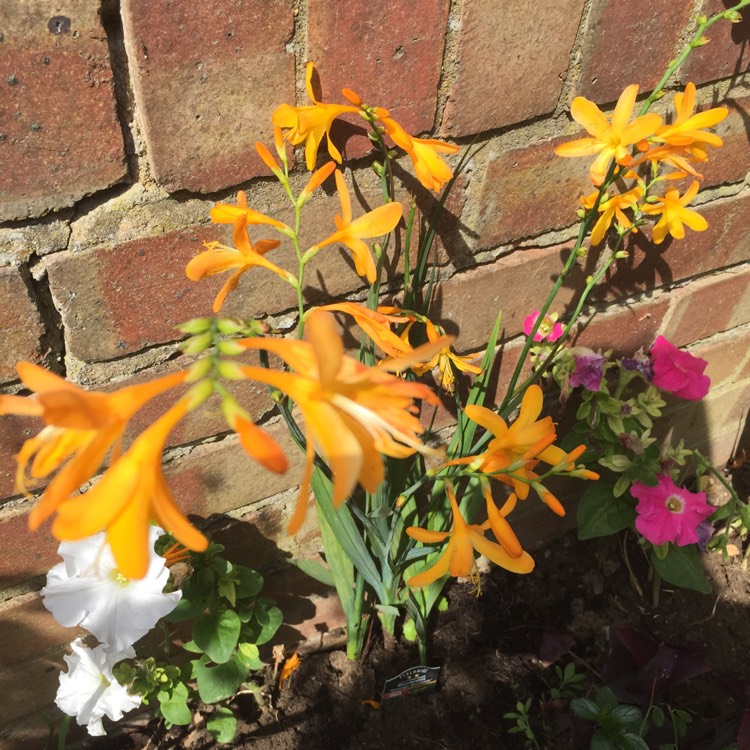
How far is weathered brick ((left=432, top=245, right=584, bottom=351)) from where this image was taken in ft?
3.42

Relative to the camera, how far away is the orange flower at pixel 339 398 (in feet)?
1.18

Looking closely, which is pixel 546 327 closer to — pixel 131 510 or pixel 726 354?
pixel 726 354

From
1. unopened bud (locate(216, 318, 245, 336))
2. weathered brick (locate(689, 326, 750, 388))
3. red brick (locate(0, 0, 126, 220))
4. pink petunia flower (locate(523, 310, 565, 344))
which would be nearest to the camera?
unopened bud (locate(216, 318, 245, 336))

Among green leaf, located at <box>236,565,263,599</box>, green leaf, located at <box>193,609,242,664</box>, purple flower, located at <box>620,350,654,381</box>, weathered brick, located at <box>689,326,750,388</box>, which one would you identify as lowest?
green leaf, located at <box>193,609,242,664</box>

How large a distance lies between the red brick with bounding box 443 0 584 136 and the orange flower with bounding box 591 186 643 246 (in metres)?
0.19

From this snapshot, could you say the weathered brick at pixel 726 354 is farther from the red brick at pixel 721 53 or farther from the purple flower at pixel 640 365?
the red brick at pixel 721 53

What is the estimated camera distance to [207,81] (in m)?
0.68

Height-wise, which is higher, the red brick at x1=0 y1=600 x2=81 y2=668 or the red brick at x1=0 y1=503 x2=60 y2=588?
the red brick at x1=0 y1=503 x2=60 y2=588

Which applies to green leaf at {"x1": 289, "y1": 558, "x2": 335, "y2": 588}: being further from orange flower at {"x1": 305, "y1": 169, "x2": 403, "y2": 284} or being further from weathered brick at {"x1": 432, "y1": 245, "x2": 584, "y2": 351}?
orange flower at {"x1": 305, "y1": 169, "x2": 403, "y2": 284}

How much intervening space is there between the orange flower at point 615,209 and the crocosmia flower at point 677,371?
37cm

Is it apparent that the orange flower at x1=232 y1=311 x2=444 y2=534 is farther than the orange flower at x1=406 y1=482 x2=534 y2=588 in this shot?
No

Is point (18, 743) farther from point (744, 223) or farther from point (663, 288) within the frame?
point (744, 223)

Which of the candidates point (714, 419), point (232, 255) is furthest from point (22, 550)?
point (714, 419)

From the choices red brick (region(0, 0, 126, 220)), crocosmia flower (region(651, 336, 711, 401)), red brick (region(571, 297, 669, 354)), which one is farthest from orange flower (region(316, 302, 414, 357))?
crocosmia flower (region(651, 336, 711, 401))
